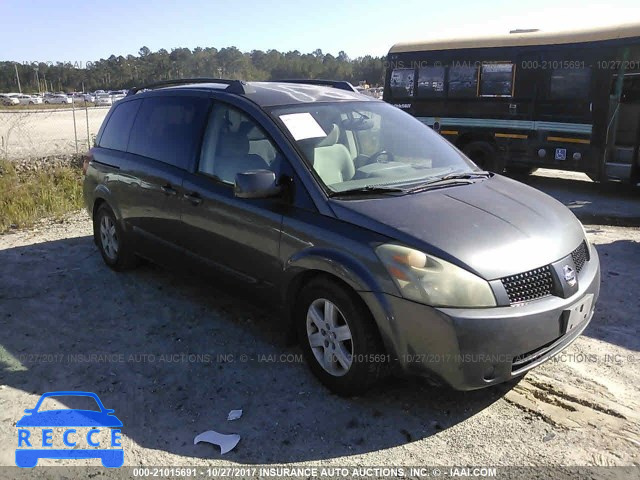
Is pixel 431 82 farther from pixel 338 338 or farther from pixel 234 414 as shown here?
pixel 234 414

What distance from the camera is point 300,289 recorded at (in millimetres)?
3650

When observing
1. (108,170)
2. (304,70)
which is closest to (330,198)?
(108,170)

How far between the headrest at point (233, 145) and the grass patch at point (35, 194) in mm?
4876

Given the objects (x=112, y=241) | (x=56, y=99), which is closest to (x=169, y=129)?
(x=112, y=241)

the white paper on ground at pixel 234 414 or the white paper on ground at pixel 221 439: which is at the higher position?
the white paper on ground at pixel 234 414

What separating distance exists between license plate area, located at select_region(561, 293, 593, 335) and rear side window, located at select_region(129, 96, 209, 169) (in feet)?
9.55

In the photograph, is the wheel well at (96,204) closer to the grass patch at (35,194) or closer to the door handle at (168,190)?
the door handle at (168,190)

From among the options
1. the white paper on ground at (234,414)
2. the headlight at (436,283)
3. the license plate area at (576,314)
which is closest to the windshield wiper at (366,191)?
the headlight at (436,283)

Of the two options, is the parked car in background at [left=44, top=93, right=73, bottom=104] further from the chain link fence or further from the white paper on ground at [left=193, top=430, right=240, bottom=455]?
the white paper on ground at [left=193, top=430, right=240, bottom=455]

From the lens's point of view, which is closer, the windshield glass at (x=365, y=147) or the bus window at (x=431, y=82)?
the windshield glass at (x=365, y=147)

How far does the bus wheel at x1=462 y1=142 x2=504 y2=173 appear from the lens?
11055 millimetres

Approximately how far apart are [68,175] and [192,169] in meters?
7.57

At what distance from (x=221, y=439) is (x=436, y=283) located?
144 centimetres

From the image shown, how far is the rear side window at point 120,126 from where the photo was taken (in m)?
5.52
